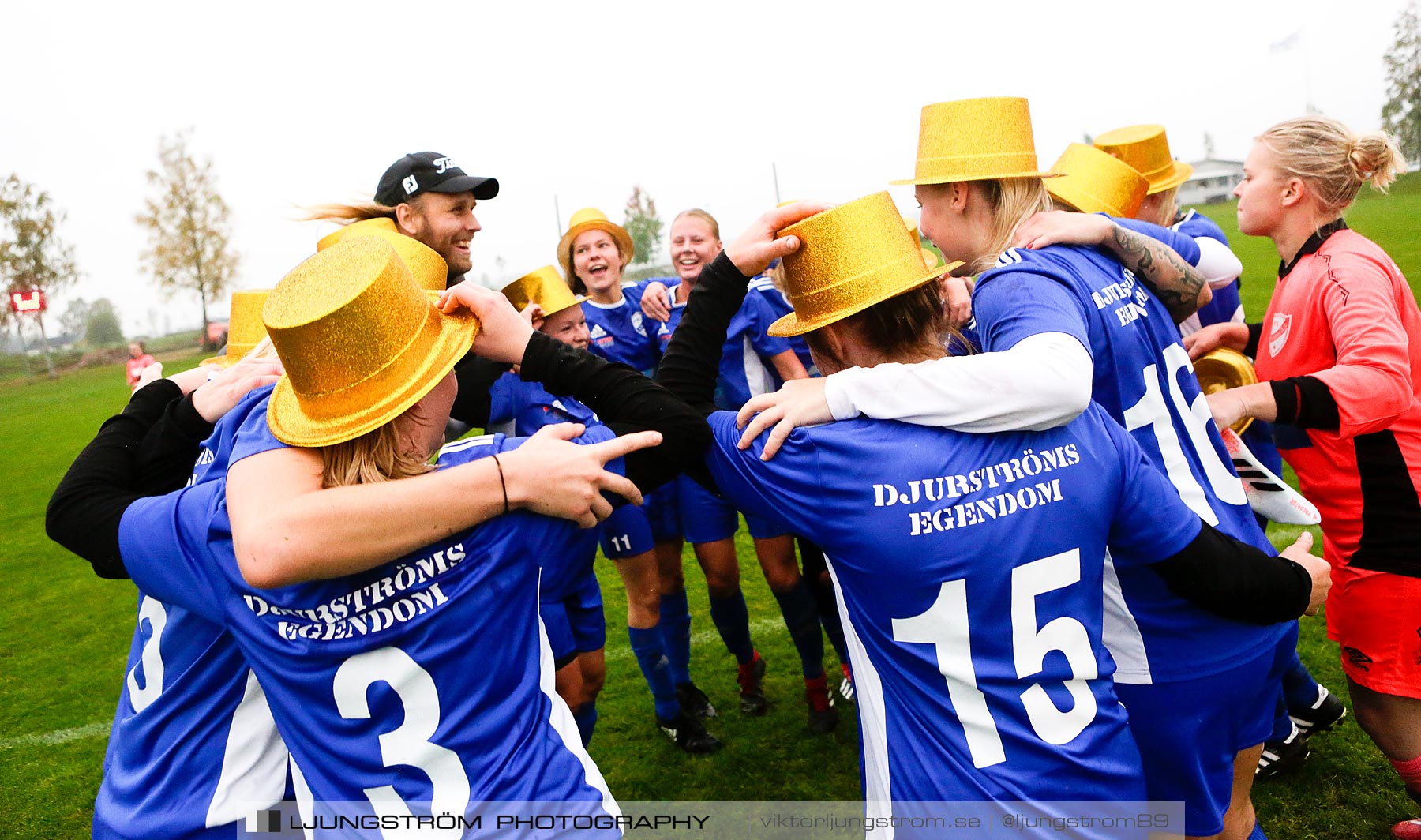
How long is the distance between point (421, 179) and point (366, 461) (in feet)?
8.28

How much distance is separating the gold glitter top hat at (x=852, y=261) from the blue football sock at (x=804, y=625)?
2813 millimetres

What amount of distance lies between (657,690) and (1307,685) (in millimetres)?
2942

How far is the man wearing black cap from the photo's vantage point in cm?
388

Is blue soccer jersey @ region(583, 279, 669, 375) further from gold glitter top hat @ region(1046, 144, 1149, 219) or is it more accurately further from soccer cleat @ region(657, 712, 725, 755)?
gold glitter top hat @ region(1046, 144, 1149, 219)

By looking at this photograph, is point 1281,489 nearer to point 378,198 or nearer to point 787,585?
point 787,585

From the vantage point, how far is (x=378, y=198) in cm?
393

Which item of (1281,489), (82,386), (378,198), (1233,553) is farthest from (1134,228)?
(82,386)

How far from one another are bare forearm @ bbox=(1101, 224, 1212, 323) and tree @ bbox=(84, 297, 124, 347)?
61.3 m

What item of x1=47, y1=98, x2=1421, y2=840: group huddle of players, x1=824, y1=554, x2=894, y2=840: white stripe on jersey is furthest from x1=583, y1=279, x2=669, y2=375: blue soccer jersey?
x1=824, y1=554, x2=894, y2=840: white stripe on jersey

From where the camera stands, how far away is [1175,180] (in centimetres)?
455

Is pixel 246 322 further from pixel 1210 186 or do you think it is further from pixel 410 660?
pixel 1210 186

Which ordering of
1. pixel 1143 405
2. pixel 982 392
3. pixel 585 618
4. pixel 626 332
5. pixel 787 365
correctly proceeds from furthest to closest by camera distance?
1. pixel 626 332
2. pixel 787 365
3. pixel 585 618
4. pixel 1143 405
5. pixel 982 392

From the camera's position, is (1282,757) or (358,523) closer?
(358,523)

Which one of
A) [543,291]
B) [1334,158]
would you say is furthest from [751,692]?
[1334,158]
